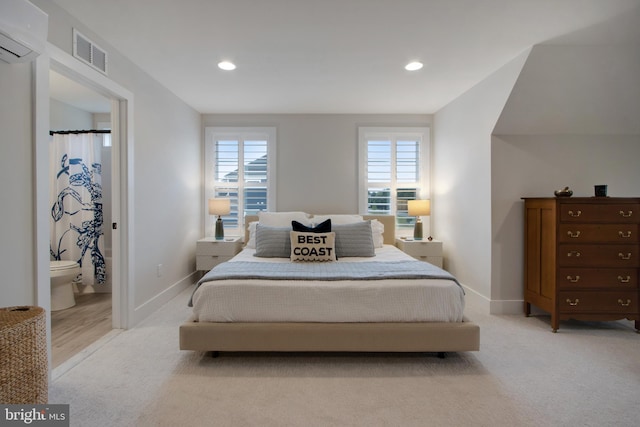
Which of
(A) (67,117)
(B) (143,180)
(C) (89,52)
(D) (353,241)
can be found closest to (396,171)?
(D) (353,241)

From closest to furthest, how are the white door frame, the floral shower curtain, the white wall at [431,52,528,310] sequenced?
1. the white door frame
2. the white wall at [431,52,528,310]
3. the floral shower curtain

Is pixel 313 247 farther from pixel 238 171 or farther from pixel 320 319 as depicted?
pixel 238 171

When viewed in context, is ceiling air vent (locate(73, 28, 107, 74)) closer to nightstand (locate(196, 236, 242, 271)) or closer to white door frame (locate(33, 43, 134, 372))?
white door frame (locate(33, 43, 134, 372))

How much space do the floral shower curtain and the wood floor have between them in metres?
0.50

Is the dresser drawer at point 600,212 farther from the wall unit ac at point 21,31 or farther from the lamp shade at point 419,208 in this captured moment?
the wall unit ac at point 21,31

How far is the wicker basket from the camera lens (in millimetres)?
1408

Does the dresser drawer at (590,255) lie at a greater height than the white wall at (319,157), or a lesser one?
lesser

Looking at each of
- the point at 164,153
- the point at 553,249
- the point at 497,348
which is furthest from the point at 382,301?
the point at 164,153

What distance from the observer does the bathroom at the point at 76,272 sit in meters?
2.87

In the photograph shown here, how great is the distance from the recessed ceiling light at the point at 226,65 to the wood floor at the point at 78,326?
8.56 feet

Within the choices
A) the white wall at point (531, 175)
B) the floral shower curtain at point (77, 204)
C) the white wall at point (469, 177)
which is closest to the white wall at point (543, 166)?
the white wall at point (531, 175)

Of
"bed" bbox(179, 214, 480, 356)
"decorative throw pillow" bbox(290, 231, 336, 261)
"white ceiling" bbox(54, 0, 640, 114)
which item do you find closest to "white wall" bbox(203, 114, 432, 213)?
"white ceiling" bbox(54, 0, 640, 114)

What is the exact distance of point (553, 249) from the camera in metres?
2.88

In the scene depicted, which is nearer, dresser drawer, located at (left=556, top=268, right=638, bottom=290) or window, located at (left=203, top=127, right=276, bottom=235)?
dresser drawer, located at (left=556, top=268, right=638, bottom=290)
